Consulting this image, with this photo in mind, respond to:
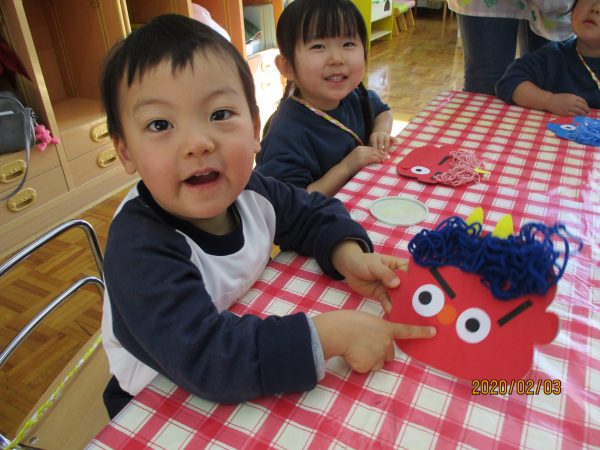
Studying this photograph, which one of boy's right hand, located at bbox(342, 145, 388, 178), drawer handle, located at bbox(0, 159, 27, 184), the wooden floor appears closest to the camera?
boy's right hand, located at bbox(342, 145, 388, 178)

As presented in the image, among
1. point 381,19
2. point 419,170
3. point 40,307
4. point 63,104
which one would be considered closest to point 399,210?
point 419,170

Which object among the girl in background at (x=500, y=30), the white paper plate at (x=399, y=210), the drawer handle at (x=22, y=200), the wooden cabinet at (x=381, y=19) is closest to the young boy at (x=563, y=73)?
the girl in background at (x=500, y=30)

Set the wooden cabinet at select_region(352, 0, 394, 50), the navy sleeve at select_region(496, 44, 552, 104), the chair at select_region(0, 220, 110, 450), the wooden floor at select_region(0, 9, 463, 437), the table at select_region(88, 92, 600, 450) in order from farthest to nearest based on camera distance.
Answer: the wooden cabinet at select_region(352, 0, 394, 50) < the navy sleeve at select_region(496, 44, 552, 104) < the wooden floor at select_region(0, 9, 463, 437) < the chair at select_region(0, 220, 110, 450) < the table at select_region(88, 92, 600, 450)

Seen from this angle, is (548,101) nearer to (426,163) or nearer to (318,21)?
(426,163)

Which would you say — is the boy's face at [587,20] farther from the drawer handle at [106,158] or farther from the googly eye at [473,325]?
the drawer handle at [106,158]

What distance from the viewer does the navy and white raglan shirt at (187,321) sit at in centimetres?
50

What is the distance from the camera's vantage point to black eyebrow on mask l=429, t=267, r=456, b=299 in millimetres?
550

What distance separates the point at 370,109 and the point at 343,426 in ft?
3.65

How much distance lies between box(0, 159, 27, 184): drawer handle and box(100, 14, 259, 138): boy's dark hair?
155cm

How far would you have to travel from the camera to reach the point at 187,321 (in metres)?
0.51

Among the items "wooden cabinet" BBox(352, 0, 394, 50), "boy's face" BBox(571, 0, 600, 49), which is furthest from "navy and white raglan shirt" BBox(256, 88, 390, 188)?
"wooden cabinet" BBox(352, 0, 394, 50)

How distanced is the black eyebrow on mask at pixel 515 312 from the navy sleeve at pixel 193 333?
0.70 feet

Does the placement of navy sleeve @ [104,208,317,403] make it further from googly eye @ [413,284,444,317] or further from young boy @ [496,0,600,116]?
young boy @ [496,0,600,116]

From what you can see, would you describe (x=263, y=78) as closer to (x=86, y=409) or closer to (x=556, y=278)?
(x=86, y=409)
